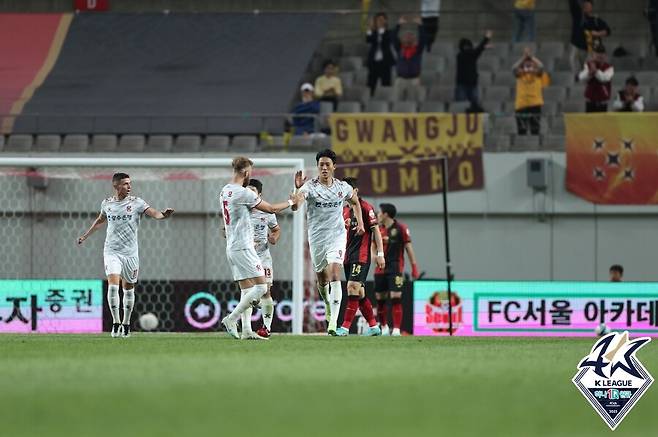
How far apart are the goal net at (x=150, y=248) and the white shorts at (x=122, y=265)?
5.10 m

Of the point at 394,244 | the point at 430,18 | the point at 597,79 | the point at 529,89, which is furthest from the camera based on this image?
the point at 430,18

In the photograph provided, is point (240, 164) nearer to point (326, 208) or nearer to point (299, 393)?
point (326, 208)

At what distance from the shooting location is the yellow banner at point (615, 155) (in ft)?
84.9

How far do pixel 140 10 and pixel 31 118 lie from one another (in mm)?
5824

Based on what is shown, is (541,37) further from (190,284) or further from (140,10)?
(190,284)

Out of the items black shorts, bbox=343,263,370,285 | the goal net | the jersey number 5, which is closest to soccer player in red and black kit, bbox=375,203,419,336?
black shorts, bbox=343,263,370,285

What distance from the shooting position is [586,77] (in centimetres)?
Result: 2678

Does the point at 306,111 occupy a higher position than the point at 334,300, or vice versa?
the point at 306,111

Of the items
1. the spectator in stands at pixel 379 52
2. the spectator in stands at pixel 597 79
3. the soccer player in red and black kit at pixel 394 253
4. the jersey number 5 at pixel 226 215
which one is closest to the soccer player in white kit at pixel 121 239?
the jersey number 5 at pixel 226 215

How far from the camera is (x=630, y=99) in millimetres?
27062

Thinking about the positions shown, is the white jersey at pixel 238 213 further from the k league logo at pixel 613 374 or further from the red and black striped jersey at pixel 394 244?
the k league logo at pixel 613 374

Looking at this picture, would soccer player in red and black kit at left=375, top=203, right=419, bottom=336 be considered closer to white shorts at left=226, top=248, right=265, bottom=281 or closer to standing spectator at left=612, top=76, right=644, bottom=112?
white shorts at left=226, top=248, right=265, bottom=281

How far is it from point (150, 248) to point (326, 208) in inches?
401

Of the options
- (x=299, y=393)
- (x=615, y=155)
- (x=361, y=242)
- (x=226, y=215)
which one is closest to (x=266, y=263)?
(x=361, y=242)
